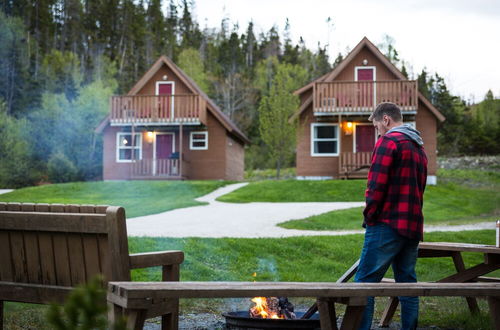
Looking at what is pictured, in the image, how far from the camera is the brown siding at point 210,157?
95.1 ft

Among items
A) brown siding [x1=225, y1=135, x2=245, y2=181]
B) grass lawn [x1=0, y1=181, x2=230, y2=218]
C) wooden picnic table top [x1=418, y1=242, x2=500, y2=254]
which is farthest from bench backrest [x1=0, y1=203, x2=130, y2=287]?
brown siding [x1=225, y1=135, x2=245, y2=181]

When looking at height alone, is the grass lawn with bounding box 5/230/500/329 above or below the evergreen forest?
below

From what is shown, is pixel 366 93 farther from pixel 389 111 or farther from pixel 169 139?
pixel 389 111

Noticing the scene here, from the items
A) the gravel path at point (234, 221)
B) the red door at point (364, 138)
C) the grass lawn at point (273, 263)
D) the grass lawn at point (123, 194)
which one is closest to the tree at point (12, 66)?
the grass lawn at point (123, 194)

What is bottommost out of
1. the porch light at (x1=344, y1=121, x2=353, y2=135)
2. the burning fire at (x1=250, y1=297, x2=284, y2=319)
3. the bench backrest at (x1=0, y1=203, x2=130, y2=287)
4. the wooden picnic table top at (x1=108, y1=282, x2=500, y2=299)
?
the burning fire at (x1=250, y1=297, x2=284, y2=319)

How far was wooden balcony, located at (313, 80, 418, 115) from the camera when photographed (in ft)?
81.7

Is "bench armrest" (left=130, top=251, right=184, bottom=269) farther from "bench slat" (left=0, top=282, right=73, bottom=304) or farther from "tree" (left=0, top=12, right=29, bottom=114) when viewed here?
"tree" (left=0, top=12, right=29, bottom=114)

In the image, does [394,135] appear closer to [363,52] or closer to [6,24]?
[363,52]

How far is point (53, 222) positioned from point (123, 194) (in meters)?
19.8

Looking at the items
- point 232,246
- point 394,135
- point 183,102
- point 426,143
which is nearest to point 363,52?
point 426,143

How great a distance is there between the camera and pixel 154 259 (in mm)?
3928

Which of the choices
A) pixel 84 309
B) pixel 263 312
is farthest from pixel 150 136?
pixel 84 309

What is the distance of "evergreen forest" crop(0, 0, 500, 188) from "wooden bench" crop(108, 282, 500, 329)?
27.3 m

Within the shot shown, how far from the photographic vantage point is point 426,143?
26.2 metres
